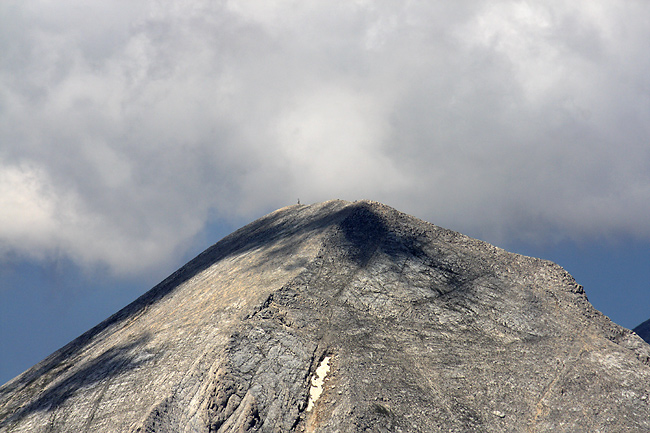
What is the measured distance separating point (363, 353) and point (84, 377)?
45.0 ft

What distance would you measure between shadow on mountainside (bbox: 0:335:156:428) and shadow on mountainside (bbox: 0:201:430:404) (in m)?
0.16

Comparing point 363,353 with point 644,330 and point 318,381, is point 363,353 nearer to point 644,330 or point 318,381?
point 318,381

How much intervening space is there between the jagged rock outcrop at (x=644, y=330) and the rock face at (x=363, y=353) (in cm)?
4293

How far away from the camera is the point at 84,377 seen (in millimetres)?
23406

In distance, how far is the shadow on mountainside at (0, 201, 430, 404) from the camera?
27.0 m

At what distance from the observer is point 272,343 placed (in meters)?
20.5

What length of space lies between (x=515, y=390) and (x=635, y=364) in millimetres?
5883

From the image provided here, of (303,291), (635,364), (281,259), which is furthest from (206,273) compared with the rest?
(635,364)

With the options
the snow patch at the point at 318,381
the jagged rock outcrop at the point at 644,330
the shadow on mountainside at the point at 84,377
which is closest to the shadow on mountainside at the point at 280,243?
the shadow on mountainside at the point at 84,377

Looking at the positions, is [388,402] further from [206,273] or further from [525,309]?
[206,273]

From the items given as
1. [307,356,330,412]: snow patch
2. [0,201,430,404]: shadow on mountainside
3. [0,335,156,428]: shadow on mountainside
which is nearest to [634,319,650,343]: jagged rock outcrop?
[0,201,430,404]: shadow on mountainside

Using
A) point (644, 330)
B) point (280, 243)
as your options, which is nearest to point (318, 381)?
point (280, 243)

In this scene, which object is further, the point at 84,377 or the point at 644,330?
the point at 644,330

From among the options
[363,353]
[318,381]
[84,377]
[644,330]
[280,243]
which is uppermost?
[280,243]
